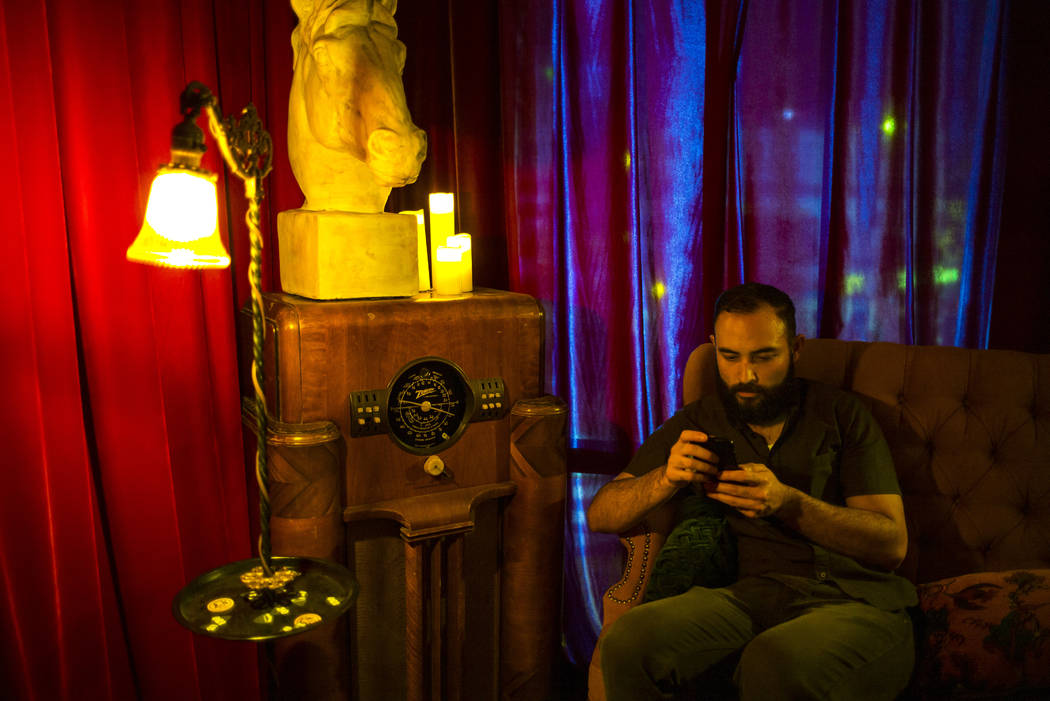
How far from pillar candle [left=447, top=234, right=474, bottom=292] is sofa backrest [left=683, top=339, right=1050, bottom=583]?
40.0 inches

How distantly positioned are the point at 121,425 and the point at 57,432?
135mm

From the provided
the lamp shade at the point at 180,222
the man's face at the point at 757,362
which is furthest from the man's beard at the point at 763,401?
the lamp shade at the point at 180,222

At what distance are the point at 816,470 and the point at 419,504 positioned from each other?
0.89m

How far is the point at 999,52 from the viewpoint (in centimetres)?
212

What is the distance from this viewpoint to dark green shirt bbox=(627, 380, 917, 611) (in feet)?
5.40

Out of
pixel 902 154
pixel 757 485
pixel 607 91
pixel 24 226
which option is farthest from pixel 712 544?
pixel 24 226

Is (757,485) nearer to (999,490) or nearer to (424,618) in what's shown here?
(999,490)

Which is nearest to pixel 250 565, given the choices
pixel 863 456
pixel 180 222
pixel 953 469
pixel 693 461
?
pixel 180 222

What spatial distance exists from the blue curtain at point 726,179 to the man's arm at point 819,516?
2.65ft

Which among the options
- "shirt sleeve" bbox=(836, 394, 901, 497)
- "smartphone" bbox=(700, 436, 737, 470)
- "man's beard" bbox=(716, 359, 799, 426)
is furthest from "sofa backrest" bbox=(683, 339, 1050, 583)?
"smartphone" bbox=(700, 436, 737, 470)

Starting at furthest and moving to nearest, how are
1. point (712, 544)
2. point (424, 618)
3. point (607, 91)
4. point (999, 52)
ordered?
point (607, 91) < point (999, 52) < point (424, 618) < point (712, 544)

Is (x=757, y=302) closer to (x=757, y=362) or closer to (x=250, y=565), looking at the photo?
(x=757, y=362)

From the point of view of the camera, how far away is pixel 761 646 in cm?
150

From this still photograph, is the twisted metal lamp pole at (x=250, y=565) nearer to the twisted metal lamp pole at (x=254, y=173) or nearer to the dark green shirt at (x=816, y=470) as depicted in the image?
the twisted metal lamp pole at (x=254, y=173)
